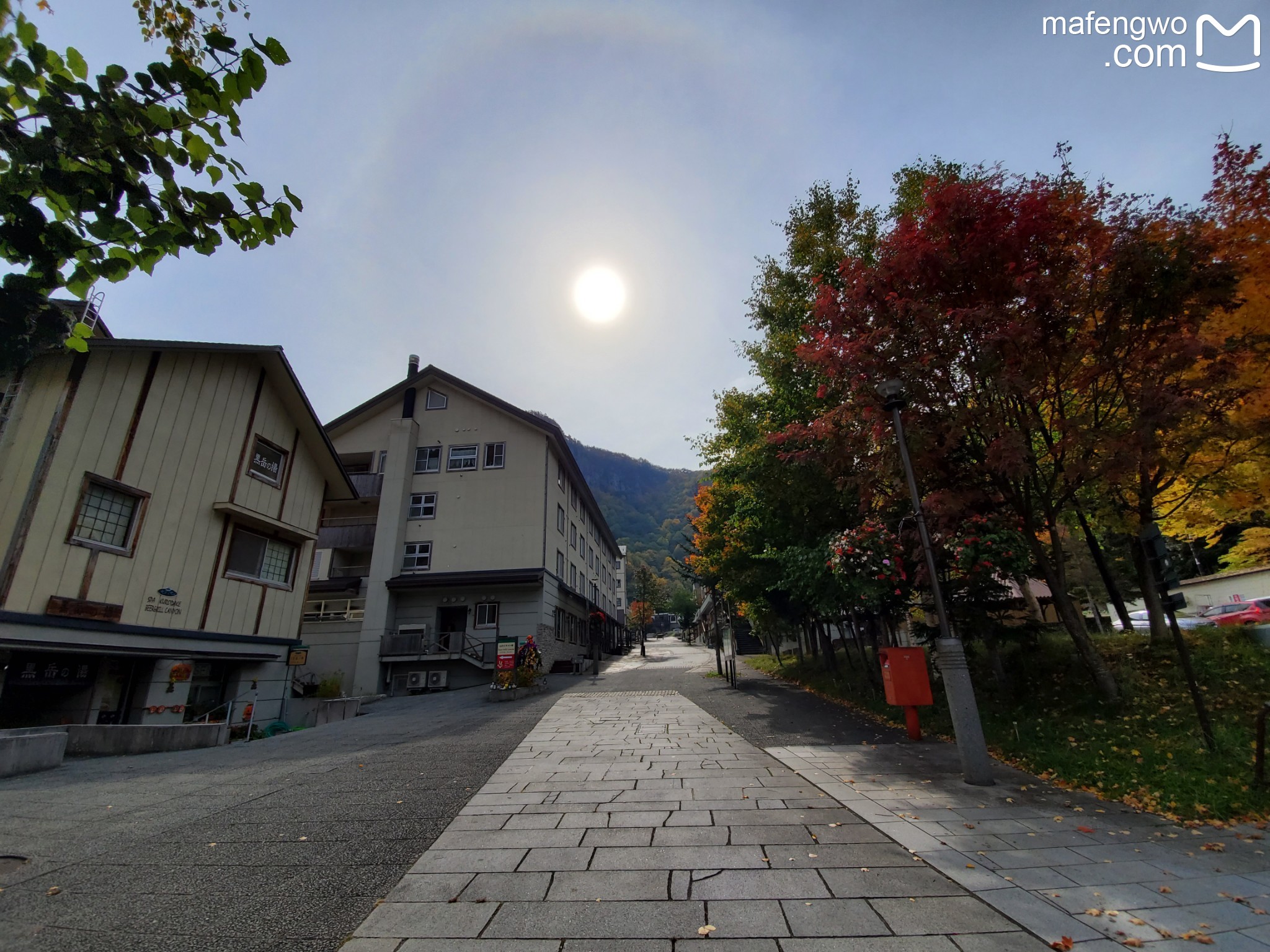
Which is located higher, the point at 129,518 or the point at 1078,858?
the point at 129,518

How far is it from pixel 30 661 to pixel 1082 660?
19.8 meters

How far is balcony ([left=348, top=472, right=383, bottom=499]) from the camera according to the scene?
25.9m

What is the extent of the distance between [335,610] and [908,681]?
82.7ft

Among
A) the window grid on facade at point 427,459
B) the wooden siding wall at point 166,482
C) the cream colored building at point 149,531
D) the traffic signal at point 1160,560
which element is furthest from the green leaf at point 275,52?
the window grid on facade at point 427,459

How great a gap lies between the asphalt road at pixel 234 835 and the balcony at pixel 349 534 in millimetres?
16692

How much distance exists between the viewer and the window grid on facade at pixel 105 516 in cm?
1092

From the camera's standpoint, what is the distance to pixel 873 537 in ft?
31.3

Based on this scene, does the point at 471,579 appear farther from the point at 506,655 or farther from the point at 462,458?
the point at 506,655

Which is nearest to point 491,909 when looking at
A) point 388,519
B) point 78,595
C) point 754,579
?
point 78,595

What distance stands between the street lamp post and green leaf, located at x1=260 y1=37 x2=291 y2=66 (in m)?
7.34

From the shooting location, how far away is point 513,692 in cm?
1623

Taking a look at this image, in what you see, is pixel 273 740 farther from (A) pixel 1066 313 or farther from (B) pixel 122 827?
(A) pixel 1066 313

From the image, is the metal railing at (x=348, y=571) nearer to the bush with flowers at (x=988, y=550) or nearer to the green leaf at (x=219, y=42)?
the bush with flowers at (x=988, y=550)

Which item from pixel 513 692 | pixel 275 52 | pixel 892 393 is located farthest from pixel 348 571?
pixel 275 52
